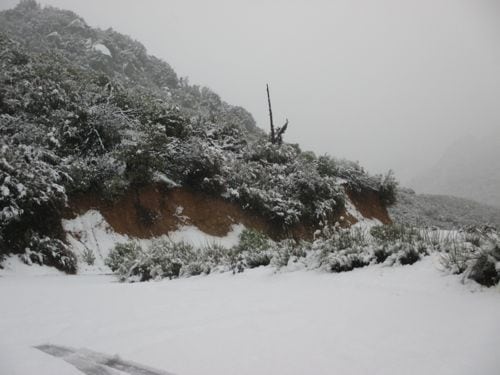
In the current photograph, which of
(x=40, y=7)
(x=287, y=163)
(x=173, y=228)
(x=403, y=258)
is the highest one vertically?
(x=40, y=7)

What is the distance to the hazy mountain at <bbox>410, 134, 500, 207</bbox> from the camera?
71250 millimetres

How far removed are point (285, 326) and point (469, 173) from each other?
324 feet

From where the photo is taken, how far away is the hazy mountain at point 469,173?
71.2 metres

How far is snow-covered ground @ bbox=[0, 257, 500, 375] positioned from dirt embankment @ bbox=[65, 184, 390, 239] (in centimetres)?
650

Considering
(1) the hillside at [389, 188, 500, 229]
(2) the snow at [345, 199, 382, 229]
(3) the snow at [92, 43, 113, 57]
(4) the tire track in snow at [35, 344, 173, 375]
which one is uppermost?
(3) the snow at [92, 43, 113, 57]

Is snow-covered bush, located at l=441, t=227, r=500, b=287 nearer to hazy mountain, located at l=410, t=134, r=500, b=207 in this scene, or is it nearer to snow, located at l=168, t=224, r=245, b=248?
snow, located at l=168, t=224, r=245, b=248

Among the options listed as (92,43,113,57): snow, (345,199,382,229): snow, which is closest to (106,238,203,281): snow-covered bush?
(345,199,382,229): snow

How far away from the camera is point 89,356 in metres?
2.75

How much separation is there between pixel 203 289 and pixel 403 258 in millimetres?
2883

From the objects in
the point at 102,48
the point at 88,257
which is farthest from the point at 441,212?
the point at 102,48

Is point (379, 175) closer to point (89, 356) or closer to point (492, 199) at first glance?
point (89, 356)

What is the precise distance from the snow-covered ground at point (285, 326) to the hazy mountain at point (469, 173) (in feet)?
219

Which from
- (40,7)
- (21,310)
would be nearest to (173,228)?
(21,310)

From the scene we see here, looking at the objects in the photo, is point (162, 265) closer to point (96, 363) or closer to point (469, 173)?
point (96, 363)
